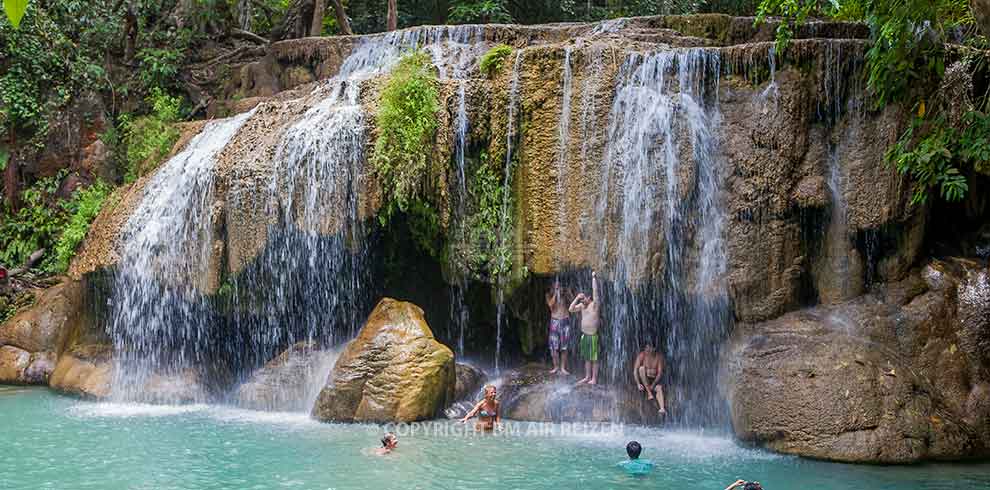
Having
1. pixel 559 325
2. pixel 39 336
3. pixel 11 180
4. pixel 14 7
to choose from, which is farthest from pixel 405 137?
pixel 14 7

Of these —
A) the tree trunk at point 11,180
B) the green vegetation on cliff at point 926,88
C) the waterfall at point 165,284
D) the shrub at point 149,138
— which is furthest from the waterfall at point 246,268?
the green vegetation on cliff at point 926,88

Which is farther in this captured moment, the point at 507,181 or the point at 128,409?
the point at 507,181

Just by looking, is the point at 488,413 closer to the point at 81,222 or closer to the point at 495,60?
the point at 495,60

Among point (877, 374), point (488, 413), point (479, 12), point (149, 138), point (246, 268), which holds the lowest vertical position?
point (488, 413)

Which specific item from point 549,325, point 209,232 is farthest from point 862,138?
point 209,232

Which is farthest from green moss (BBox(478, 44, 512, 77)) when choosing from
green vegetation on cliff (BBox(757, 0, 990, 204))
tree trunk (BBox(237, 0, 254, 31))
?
tree trunk (BBox(237, 0, 254, 31))

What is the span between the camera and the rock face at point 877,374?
8.64 m

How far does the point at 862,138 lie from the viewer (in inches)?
404

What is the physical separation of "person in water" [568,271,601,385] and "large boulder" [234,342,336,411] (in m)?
3.32

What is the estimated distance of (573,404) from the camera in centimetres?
1069

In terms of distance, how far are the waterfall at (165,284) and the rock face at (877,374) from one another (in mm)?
7325

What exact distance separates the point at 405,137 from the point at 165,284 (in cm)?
412

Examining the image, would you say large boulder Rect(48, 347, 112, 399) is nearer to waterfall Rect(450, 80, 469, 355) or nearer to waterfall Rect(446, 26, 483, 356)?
waterfall Rect(446, 26, 483, 356)

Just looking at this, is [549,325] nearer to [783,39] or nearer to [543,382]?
[543,382]
